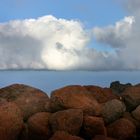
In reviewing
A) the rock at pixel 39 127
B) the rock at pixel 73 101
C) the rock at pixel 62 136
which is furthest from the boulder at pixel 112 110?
the rock at pixel 62 136

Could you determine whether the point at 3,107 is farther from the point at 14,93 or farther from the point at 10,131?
the point at 14,93

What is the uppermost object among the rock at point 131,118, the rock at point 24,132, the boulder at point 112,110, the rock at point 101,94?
the rock at point 101,94

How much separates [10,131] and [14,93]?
4151 mm

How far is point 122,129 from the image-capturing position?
69.1 ft

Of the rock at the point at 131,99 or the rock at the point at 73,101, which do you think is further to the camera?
the rock at the point at 131,99

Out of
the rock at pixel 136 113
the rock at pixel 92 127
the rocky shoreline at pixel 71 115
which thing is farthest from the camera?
the rock at pixel 136 113

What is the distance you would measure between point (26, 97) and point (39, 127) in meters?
2.66

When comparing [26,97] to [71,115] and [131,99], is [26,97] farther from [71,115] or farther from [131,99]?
[131,99]

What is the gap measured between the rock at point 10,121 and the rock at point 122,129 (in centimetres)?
444

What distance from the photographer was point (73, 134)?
790 inches

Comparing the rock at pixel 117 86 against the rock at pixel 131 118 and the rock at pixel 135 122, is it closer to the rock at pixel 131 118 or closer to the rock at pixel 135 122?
the rock at pixel 131 118

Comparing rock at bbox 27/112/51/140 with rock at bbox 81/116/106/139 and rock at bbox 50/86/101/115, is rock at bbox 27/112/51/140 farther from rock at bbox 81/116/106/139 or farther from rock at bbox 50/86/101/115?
rock at bbox 81/116/106/139

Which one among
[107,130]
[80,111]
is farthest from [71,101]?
[107,130]

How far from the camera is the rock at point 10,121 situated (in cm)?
2000
